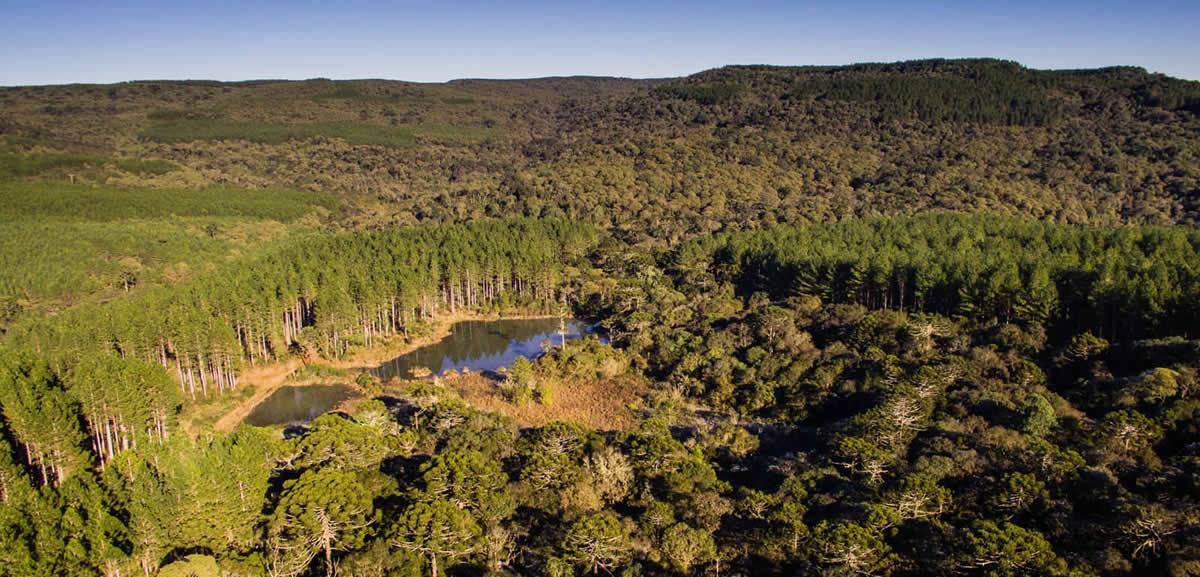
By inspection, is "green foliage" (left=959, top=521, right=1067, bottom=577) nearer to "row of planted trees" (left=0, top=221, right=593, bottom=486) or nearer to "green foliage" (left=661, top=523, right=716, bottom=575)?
"green foliage" (left=661, top=523, right=716, bottom=575)

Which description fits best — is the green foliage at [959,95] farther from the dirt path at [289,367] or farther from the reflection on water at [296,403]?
the reflection on water at [296,403]

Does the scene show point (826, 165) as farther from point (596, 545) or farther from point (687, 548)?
point (596, 545)

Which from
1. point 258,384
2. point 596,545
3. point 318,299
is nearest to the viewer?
point 596,545

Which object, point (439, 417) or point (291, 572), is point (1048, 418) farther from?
point (291, 572)

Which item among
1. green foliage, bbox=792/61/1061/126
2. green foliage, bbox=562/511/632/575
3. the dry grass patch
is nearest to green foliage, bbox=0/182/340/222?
the dry grass patch

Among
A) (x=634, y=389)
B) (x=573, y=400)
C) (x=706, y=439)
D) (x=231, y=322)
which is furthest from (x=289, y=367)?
(x=706, y=439)

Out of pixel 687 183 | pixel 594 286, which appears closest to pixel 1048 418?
pixel 594 286
